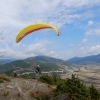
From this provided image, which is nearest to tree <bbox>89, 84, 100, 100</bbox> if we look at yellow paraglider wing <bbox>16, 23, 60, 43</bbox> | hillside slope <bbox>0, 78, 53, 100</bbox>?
hillside slope <bbox>0, 78, 53, 100</bbox>

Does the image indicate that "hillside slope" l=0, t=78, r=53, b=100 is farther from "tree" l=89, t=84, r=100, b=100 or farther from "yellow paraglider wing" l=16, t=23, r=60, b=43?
"yellow paraglider wing" l=16, t=23, r=60, b=43

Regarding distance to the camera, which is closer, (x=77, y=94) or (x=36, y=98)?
(x=77, y=94)

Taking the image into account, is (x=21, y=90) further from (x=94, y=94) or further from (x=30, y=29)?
(x=94, y=94)

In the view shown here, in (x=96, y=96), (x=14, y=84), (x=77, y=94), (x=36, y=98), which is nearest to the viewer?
(x=77, y=94)

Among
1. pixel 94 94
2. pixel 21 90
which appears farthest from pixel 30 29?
pixel 94 94

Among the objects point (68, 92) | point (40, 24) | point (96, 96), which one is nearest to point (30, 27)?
point (40, 24)

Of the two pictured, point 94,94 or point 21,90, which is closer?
point 21,90

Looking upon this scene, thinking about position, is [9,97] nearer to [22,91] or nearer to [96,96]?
[22,91]

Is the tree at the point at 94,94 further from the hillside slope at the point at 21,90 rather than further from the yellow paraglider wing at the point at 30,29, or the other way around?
the yellow paraglider wing at the point at 30,29

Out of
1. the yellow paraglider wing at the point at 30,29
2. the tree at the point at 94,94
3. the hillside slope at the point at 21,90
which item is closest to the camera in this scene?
the hillside slope at the point at 21,90

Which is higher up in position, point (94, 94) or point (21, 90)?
point (21, 90)

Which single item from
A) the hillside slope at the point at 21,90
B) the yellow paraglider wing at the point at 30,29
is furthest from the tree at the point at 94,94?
the yellow paraglider wing at the point at 30,29
